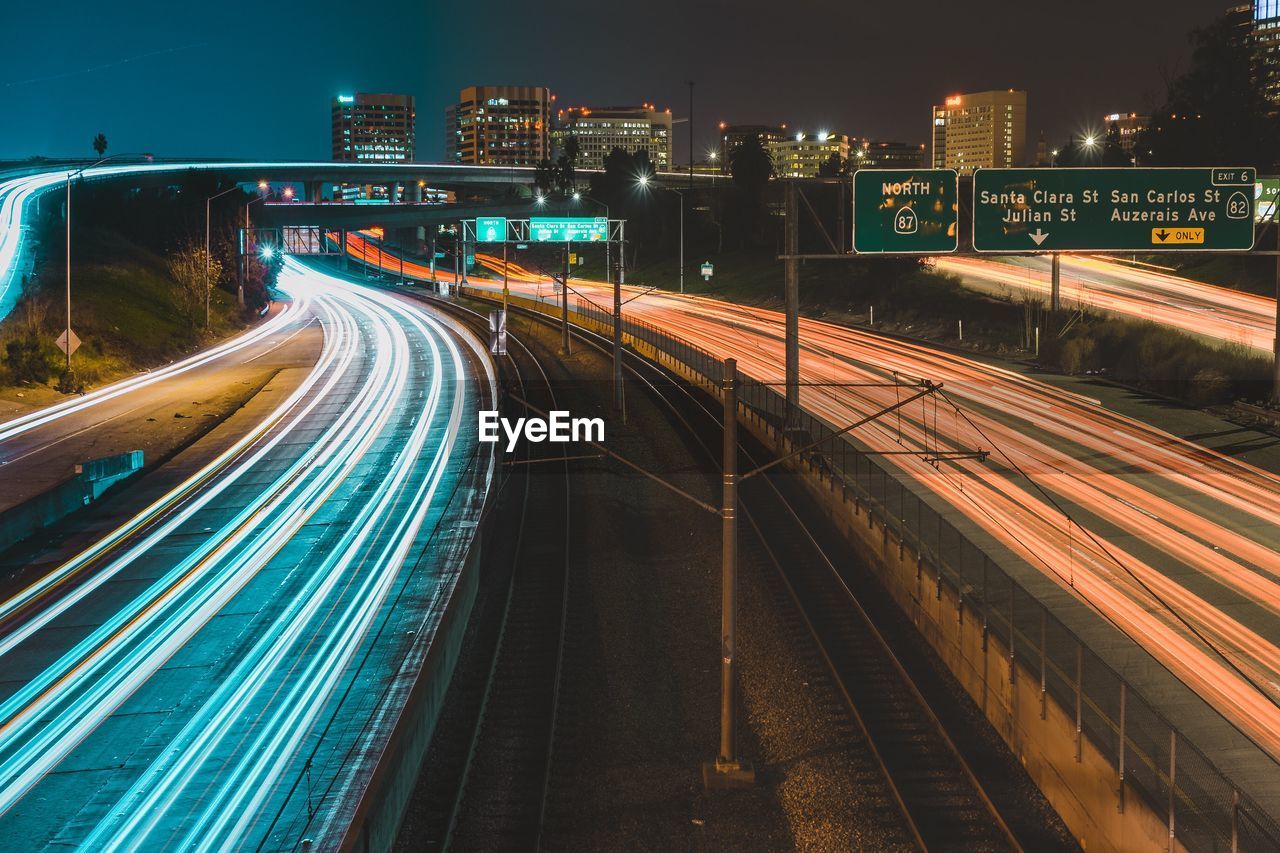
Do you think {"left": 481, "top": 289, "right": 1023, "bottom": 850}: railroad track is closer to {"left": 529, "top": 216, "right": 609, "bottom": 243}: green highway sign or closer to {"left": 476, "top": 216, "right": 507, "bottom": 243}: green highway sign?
{"left": 529, "top": 216, "right": 609, "bottom": 243}: green highway sign

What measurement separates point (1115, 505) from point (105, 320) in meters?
51.4

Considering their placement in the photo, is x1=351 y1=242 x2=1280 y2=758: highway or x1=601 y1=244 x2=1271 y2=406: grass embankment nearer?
x1=351 y1=242 x2=1280 y2=758: highway

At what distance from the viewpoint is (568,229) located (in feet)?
246

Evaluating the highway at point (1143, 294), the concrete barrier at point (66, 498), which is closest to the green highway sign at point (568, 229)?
the highway at point (1143, 294)

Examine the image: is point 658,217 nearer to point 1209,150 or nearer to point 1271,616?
point 1209,150

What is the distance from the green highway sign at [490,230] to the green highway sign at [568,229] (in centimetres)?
367

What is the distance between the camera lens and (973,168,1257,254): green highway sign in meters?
30.4

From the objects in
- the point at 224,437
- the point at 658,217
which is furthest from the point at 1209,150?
the point at 224,437

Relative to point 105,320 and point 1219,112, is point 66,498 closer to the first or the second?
point 105,320

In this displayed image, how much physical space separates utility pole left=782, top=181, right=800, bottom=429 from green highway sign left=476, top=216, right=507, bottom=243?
4705 cm

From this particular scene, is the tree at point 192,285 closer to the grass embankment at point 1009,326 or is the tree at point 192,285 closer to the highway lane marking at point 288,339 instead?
the highway lane marking at point 288,339

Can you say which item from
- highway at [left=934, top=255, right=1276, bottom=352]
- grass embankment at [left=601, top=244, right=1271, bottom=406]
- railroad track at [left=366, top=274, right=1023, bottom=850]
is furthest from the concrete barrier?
highway at [left=934, top=255, right=1276, bottom=352]

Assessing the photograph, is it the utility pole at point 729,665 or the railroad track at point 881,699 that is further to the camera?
the utility pole at point 729,665

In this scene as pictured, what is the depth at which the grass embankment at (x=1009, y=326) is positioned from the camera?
44.5 metres
